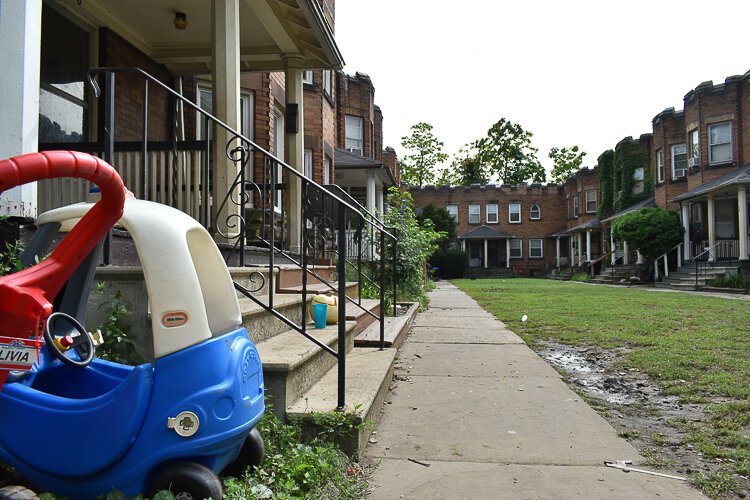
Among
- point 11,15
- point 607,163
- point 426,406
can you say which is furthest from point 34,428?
point 607,163

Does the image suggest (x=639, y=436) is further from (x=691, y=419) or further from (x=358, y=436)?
(x=358, y=436)

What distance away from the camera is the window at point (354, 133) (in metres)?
23.6

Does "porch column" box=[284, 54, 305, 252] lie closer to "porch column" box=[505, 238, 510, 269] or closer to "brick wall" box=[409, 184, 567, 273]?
"brick wall" box=[409, 184, 567, 273]

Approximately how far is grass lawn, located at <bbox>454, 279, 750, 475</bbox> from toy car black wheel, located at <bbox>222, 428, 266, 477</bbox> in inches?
96.7

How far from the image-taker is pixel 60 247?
1.86 m

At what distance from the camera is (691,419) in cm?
387

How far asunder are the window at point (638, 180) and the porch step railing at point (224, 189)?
29.3m

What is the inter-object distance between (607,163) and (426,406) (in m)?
35.5

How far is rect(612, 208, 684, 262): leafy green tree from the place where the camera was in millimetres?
24906

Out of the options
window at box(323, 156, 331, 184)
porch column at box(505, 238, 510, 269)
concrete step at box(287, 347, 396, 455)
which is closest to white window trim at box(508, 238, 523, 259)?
porch column at box(505, 238, 510, 269)

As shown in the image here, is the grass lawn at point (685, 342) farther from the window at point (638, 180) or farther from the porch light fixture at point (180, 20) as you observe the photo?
the window at point (638, 180)

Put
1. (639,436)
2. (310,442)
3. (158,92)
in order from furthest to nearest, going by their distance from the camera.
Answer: (158,92) < (639,436) < (310,442)

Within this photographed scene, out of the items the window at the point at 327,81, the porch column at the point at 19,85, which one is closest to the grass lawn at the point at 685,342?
the porch column at the point at 19,85

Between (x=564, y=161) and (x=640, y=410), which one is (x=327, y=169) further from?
(x=564, y=161)
